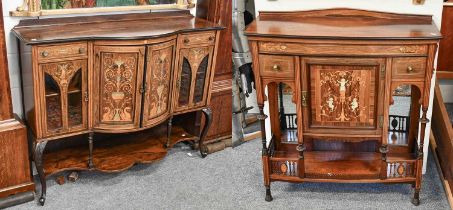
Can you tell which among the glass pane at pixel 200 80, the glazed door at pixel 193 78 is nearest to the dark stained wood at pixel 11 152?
the glazed door at pixel 193 78

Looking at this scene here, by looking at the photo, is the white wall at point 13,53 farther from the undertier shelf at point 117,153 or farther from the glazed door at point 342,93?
the glazed door at point 342,93

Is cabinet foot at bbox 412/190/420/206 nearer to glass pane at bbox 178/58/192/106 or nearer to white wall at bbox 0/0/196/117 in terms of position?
Result: glass pane at bbox 178/58/192/106

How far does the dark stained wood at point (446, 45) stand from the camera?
14.5ft

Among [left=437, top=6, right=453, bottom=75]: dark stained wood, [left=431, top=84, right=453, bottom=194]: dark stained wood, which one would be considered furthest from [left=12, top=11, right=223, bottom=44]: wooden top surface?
[left=437, top=6, right=453, bottom=75]: dark stained wood

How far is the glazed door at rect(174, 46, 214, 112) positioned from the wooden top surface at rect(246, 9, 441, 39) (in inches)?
18.5

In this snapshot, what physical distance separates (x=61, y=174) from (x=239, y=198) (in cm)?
116

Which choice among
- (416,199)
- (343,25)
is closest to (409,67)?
(343,25)

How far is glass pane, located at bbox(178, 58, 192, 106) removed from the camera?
12.1ft

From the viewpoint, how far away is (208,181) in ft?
12.1

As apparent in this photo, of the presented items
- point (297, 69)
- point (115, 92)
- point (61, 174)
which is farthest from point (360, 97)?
point (61, 174)

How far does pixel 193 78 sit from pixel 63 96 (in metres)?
0.89

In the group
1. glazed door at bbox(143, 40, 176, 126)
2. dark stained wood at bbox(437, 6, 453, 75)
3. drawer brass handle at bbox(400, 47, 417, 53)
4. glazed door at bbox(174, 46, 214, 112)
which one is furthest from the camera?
dark stained wood at bbox(437, 6, 453, 75)

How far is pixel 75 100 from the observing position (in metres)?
3.31

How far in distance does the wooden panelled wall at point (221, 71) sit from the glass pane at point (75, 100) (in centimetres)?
108
